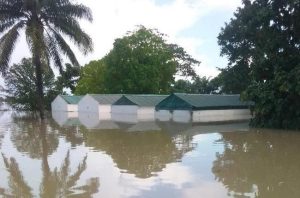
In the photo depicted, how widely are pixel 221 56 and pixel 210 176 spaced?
2664 centimetres

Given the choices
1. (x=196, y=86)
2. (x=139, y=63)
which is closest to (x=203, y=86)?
(x=196, y=86)

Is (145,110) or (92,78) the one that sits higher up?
(92,78)

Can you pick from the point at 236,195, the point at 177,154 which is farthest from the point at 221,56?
the point at 236,195

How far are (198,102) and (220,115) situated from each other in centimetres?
268

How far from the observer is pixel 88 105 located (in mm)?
52562

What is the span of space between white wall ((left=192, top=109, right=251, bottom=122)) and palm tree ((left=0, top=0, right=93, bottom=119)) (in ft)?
36.7

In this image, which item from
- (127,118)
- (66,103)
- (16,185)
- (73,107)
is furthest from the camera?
(73,107)

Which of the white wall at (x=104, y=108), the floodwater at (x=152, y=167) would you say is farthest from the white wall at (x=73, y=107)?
the floodwater at (x=152, y=167)

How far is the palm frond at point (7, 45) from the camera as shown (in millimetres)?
27312

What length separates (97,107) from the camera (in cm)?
4956

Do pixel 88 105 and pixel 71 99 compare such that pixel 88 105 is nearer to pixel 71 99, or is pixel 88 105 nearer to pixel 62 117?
pixel 71 99

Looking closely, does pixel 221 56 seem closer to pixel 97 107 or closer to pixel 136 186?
pixel 97 107

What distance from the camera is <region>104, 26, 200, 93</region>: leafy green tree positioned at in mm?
47469

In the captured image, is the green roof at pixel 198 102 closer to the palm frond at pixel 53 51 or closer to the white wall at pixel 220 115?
the white wall at pixel 220 115
